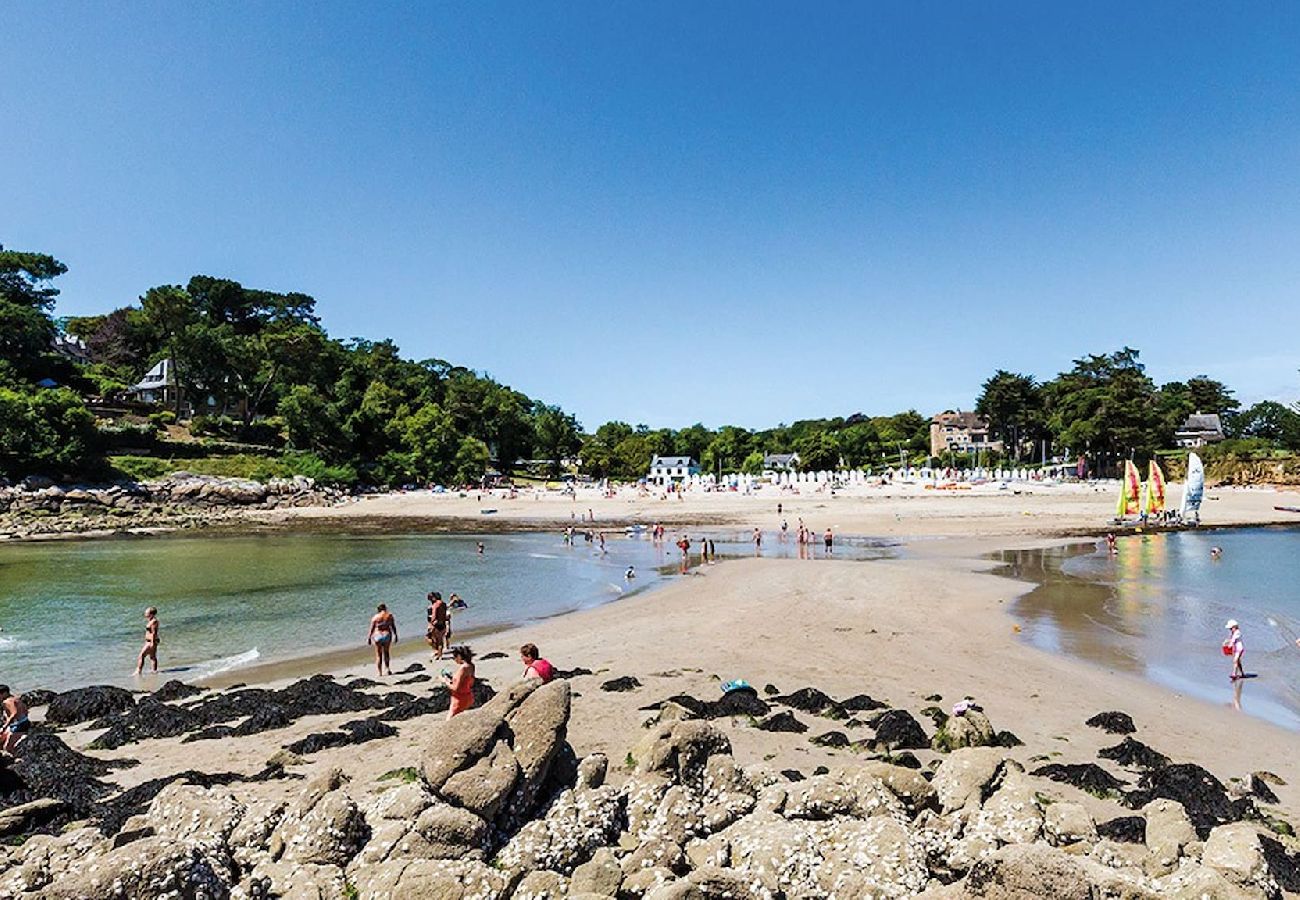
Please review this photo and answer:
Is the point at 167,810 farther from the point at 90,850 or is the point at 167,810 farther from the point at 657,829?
the point at 657,829

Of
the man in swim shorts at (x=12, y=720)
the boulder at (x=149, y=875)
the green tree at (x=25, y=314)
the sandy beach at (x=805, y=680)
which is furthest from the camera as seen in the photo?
the green tree at (x=25, y=314)

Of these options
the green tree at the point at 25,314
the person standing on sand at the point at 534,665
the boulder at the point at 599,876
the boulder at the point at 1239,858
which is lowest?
the boulder at the point at 599,876

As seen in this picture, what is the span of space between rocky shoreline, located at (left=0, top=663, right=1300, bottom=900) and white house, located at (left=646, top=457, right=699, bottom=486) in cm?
11135

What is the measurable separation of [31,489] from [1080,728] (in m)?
82.7

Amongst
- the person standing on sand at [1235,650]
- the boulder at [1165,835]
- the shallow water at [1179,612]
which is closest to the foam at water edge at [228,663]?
the boulder at [1165,835]

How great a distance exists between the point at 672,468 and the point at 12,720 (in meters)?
120

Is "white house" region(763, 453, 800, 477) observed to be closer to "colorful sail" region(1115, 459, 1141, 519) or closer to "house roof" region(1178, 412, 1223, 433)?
"house roof" region(1178, 412, 1223, 433)

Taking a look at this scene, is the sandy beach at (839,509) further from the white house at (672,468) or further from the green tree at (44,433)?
the white house at (672,468)

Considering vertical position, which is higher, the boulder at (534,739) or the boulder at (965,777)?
the boulder at (534,739)

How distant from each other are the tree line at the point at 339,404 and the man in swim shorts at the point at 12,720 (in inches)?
2745

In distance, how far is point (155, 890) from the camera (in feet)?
18.9

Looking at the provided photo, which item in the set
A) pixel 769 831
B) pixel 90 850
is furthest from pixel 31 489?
pixel 769 831

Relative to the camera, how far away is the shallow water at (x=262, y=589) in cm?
2136

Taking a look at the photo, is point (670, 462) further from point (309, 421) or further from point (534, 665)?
point (534, 665)
